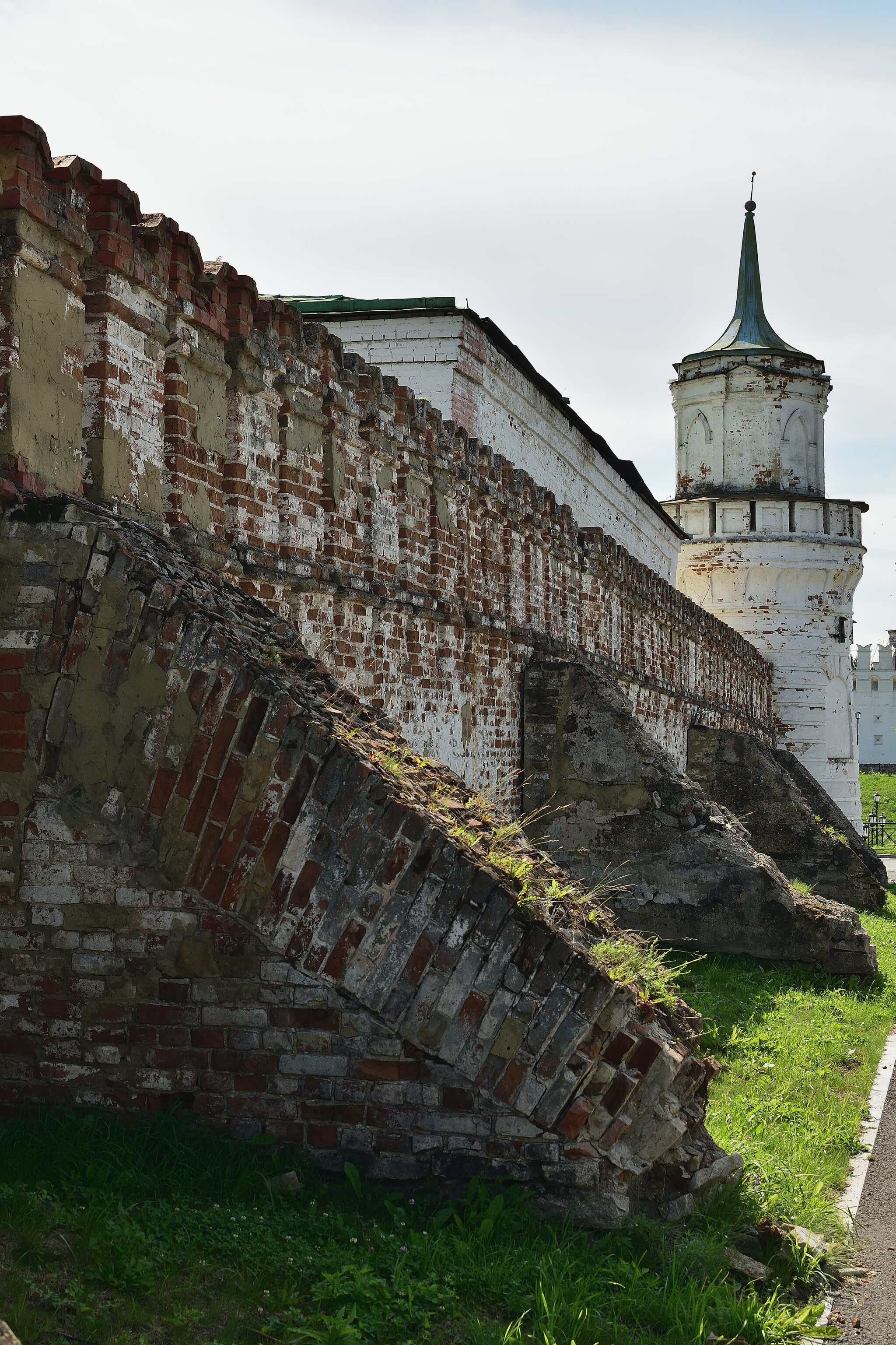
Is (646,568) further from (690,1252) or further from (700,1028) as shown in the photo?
(690,1252)

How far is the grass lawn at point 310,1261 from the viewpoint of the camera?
3.31 m

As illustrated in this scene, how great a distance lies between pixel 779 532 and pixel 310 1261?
2789 centimetres

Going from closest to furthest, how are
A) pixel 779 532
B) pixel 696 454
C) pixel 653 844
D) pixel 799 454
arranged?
pixel 653 844
pixel 779 532
pixel 799 454
pixel 696 454

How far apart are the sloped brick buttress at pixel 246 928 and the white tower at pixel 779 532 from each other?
26.1 m

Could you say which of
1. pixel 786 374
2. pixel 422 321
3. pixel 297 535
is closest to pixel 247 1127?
pixel 297 535

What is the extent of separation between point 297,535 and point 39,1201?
3929mm

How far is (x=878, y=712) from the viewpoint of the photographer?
54375 millimetres

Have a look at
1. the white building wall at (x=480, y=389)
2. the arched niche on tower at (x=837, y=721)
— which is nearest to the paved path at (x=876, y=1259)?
the white building wall at (x=480, y=389)

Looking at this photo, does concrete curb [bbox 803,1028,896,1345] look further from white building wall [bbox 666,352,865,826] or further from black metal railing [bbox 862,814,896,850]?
black metal railing [bbox 862,814,896,850]

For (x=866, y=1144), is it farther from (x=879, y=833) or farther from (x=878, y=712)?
(x=878, y=712)

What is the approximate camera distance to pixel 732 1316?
395cm

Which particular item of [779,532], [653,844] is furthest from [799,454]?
[653,844]

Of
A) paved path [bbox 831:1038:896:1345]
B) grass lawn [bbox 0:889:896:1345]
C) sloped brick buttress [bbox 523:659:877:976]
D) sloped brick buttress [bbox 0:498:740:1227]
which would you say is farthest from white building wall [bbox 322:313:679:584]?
grass lawn [bbox 0:889:896:1345]

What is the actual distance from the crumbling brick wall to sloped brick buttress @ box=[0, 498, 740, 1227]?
0.79 m
